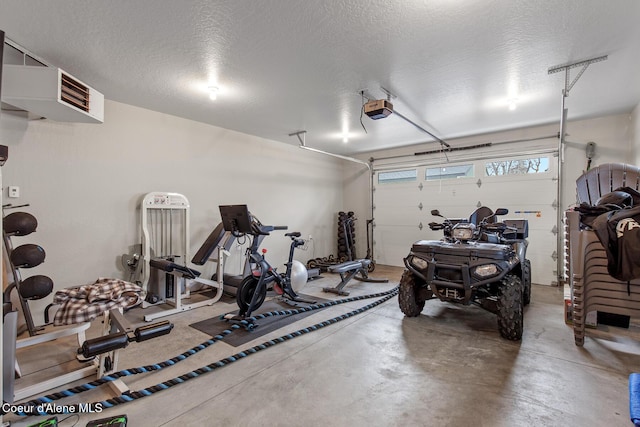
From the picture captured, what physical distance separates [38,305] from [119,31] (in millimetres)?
3240

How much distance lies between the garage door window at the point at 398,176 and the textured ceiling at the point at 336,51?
2.63 metres

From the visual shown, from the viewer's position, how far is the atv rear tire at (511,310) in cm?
292

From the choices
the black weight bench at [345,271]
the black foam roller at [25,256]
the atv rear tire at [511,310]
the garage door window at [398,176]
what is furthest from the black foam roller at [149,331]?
the garage door window at [398,176]

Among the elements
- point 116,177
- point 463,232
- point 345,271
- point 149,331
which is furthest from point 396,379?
point 116,177

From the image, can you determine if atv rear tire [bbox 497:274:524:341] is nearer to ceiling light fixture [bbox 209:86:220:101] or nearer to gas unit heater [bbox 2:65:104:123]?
ceiling light fixture [bbox 209:86:220:101]

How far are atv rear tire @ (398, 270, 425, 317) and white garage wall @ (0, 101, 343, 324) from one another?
337 cm

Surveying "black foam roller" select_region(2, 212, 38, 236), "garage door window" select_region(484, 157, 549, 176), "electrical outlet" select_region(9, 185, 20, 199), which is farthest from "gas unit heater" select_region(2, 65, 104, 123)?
"garage door window" select_region(484, 157, 549, 176)

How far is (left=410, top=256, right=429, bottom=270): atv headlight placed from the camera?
130 inches

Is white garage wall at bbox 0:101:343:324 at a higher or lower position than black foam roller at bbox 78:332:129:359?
higher

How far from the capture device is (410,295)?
358cm

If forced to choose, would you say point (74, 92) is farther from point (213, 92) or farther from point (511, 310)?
point (511, 310)

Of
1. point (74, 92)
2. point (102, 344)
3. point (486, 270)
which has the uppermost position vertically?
point (74, 92)

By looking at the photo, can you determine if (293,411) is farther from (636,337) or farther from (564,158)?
(564,158)

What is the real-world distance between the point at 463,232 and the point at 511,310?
100cm
